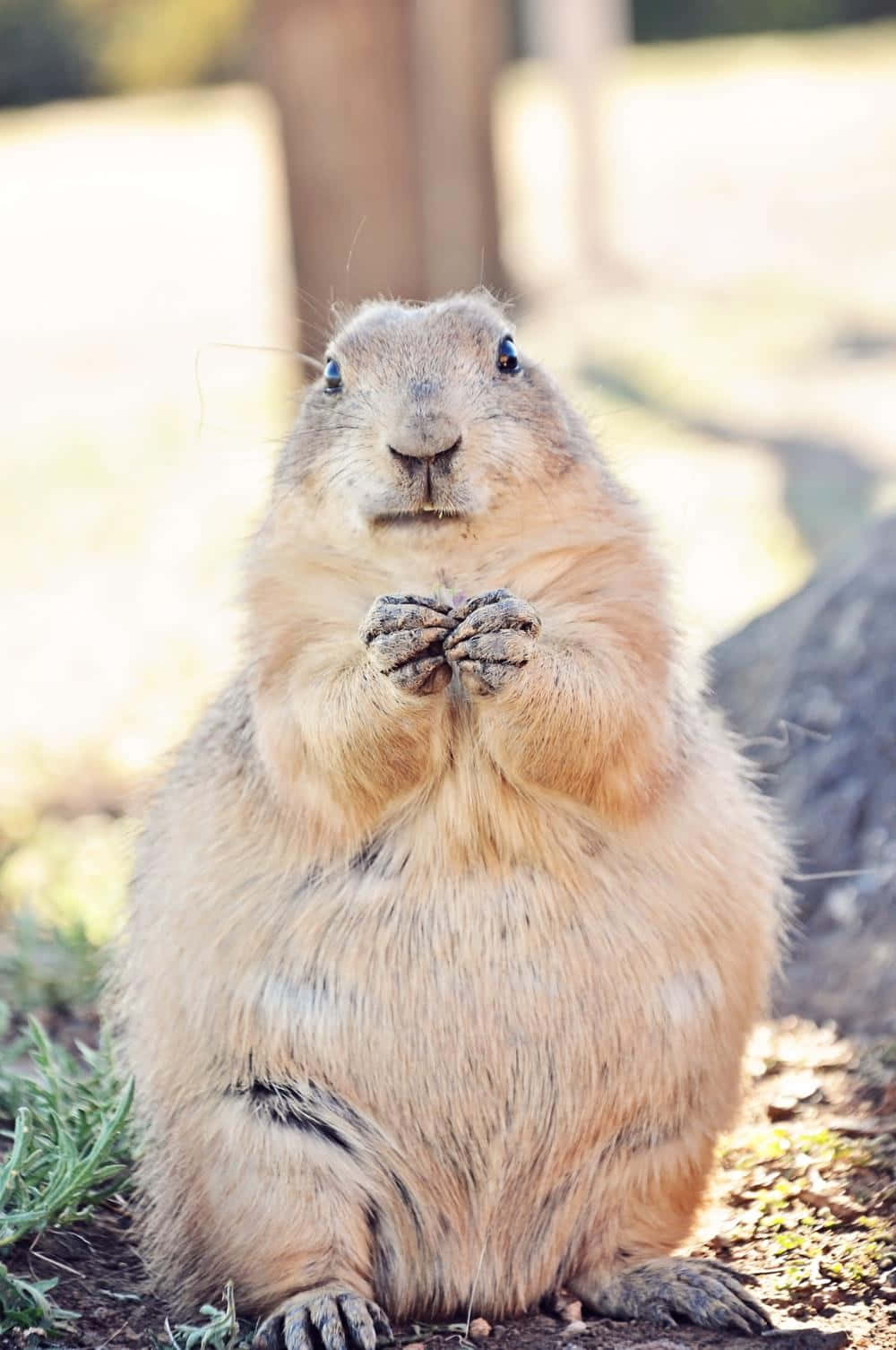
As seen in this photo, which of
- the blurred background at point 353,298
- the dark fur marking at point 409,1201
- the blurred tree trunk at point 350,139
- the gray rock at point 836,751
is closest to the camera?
the dark fur marking at point 409,1201

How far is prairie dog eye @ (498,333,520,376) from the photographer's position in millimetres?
3691

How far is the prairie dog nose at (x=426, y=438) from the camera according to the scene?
10.7 ft

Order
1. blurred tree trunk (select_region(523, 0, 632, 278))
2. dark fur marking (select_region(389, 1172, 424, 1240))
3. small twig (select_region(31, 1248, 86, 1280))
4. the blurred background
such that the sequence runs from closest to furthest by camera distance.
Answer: dark fur marking (select_region(389, 1172, 424, 1240))
small twig (select_region(31, 1248, 86, 1280))
the blurred background
blurred tree trunk (select_region(523, 0, 632, 278))

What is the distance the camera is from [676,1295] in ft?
11.1

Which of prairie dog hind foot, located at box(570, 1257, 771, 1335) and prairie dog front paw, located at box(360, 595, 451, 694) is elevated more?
prairie dog front paw, located at box(360, 595, 451, 694)

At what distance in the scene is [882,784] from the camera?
528 centimetres

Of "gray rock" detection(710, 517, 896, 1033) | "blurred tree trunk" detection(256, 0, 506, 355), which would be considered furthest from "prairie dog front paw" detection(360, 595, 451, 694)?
"blurred tree trunk" detection(256, 0, 506, 355)

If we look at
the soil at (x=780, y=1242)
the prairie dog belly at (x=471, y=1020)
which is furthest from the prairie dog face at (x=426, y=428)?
the soil at (x=780, y=1242)

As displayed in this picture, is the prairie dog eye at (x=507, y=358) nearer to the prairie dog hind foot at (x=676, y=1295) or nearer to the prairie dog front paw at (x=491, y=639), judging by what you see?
the prairie dog front paw at (x=491, y=639)

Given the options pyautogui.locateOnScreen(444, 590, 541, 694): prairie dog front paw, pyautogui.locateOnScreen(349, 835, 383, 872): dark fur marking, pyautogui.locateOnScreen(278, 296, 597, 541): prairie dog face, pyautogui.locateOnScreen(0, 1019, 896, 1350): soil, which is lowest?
pyautogui.locateOnScreen(0, 1019, 896, 1350): soil

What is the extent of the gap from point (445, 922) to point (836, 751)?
240 cm

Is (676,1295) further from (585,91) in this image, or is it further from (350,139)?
(585,91)

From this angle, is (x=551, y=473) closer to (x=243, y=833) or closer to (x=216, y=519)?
(x=243, y=833)

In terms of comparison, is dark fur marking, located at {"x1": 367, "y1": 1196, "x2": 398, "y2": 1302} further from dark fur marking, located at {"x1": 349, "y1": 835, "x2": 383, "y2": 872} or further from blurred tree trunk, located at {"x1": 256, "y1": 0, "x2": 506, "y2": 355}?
blurred tree trunk, located at {"x1": 256, "y1": 0, "x2": 506, "y2": 355}
